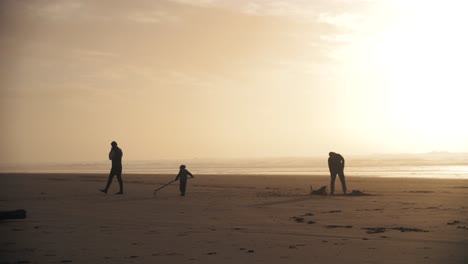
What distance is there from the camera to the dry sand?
8359 mm

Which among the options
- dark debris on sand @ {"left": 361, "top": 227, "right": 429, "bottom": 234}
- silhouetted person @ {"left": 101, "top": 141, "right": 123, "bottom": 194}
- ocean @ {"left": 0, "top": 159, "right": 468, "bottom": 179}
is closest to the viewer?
dark debris on sand @ {"left": 361, "top": 227, "right": 429, "bottom": 234}

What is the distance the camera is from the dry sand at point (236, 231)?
Answer: 329 inches

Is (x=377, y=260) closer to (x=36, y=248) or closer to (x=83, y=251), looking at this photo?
(x=83, y=251)

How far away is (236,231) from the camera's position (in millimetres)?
10945

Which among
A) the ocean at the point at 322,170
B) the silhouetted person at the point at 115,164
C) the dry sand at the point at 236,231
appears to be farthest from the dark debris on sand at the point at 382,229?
the ocean at the point at 322,170

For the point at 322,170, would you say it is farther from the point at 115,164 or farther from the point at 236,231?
the point at 236,231

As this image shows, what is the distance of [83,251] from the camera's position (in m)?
8.67

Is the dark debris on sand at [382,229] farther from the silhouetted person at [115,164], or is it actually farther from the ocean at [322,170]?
the ocean at [322,170]

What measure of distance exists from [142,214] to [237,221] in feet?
9.23

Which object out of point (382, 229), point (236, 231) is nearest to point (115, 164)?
point (236, 231)

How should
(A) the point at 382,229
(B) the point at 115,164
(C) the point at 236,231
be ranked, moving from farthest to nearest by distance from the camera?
(B) the point at 115,164 < (A) the point at 382,229 < (C) the point at 236,231

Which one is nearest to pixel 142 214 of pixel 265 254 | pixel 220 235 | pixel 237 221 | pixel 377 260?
pixel 237 221

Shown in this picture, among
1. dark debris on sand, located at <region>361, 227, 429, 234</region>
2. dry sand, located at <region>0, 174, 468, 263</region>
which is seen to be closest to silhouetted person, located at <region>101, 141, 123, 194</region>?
dry sand, located at <region>0, 174, 468, 263</region>

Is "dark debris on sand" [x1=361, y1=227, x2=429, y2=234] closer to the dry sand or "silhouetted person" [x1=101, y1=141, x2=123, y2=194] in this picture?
the dry sand
